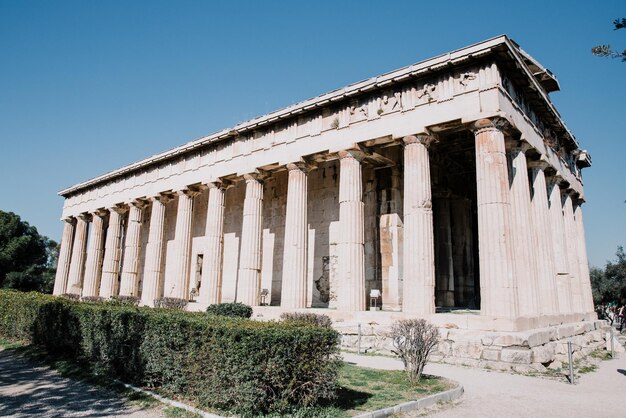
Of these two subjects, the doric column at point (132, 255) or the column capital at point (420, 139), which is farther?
the doric column at point (132, 255)

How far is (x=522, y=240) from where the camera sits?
46.5ft

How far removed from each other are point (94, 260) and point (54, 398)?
25.1 metres

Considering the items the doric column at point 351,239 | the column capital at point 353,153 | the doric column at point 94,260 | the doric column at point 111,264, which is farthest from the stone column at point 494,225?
the doric column at point 94,260

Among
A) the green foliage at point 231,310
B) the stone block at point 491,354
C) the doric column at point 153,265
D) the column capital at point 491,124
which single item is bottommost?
the stone block at point 491,354

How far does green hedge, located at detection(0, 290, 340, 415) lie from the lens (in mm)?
6148

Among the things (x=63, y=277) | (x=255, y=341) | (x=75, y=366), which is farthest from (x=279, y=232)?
(x=63, y=277)

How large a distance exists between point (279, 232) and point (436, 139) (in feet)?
34.9

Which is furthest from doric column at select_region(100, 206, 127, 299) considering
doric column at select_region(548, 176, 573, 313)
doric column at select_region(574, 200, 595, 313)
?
doric column at select_region(574, 200, 595, 313)

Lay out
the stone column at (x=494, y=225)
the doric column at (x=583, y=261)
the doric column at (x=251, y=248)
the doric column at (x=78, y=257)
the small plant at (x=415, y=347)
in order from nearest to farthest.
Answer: the small plant at (x=415, y=347) < the stone column at (x=494, y=225) < the doric column at (x=251, y=248) < the doric column at (x=583, y=261) < the doric column at (x=78, y=257)

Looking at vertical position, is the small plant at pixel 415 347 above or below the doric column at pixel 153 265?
below

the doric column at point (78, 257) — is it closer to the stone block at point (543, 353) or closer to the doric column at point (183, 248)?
the doric column at point (183, 248)

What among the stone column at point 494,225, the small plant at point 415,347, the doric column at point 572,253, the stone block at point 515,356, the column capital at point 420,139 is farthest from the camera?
the doric column at point 572,253

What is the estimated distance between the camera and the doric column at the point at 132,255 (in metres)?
26.4

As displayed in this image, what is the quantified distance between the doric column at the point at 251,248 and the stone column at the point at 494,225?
33.0 ft
